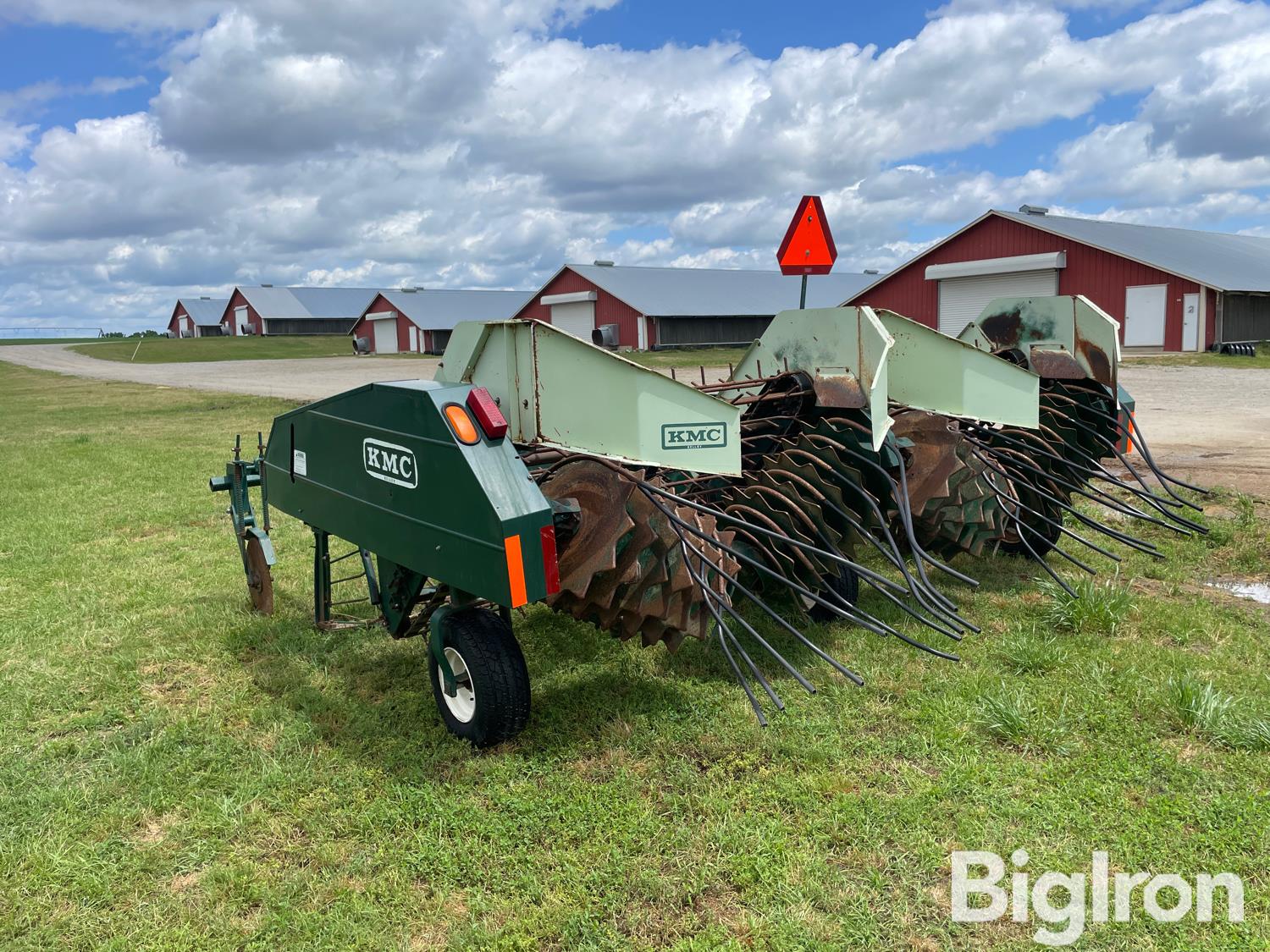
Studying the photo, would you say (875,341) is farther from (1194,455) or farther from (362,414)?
(1194,455)

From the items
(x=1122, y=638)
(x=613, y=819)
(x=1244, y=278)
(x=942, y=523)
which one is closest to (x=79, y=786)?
(x=613, y=819)

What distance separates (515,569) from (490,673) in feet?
1.95

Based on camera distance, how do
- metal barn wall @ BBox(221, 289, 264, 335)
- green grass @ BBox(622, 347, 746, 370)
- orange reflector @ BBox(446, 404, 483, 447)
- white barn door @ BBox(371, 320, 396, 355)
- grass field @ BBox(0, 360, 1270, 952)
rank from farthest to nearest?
metal barn wall @ BBox(221, 289, 264, 335) < white barn door @ BBox(371, 320, 396, 355) < green grass @ BBox(622, 347, 746, 370) < orange reflector @ BBox(446, 404, 483, 447) < grass field @ BBox(0, 360, 1270, 952)

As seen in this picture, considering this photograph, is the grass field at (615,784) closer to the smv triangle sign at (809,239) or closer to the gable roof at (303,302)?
the smv triangle sign at (809,239)

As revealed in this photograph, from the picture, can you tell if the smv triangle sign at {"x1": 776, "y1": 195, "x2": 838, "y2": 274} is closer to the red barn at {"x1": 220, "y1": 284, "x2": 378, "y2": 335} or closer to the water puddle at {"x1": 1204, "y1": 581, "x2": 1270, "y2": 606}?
the water puddle at {"x1": 1204, "y1": 581, "x2": 1270, "y2": 606}

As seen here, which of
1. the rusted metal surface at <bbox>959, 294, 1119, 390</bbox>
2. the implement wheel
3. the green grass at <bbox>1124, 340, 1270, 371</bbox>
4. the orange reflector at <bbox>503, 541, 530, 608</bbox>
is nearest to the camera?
the orange reflector at <bbox>503, 541, 530, 608</bbox>

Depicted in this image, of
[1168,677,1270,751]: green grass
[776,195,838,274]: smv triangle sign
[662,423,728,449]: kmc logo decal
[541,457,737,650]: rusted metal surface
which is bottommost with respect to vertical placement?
[1168,677,1270,751]: green grass

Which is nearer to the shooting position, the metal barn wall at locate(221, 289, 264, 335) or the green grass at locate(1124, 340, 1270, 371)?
the green grass at locate(1124, 340, 1270, 371)

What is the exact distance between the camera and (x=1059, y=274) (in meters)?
28.0

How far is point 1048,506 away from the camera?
5.82 m

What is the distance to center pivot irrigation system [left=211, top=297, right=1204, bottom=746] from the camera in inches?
129

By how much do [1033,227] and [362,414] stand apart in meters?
28.7

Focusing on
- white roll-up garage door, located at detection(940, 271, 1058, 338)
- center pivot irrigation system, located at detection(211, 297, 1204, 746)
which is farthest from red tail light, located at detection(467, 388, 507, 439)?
white roll-up garage door, located at detection(940, 271, 1058, 338)

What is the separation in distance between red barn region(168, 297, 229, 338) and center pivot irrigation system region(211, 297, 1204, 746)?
8065 cm
